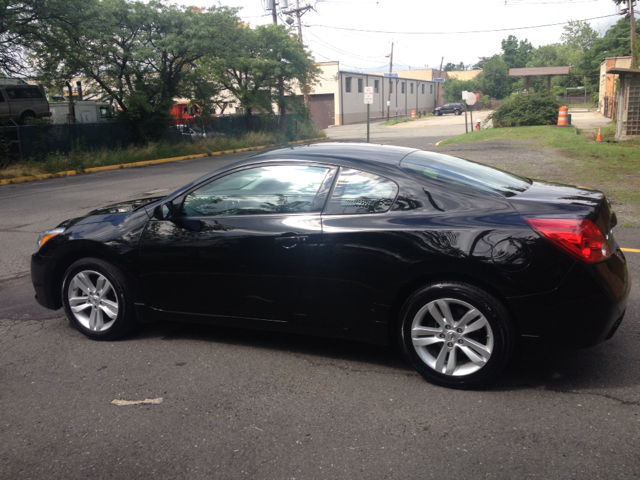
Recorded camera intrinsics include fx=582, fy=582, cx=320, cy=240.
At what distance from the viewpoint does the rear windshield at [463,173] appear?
4.02 meters

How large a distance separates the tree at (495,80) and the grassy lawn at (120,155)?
6575 centimetres

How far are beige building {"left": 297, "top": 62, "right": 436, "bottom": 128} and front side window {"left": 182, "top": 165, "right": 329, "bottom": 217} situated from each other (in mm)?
53371

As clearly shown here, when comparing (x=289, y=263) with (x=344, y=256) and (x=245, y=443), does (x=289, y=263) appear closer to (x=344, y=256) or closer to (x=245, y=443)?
(x=344, y=256)

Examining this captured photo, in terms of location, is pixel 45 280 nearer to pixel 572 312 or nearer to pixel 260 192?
pixel 260 192

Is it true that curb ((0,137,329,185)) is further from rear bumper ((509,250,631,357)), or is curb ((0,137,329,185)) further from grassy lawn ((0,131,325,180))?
rear bumper ((509,250,631,357))

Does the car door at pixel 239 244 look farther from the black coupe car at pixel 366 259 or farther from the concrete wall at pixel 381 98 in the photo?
the concrete wall at pixel 381 98

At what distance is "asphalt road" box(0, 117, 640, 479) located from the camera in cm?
299

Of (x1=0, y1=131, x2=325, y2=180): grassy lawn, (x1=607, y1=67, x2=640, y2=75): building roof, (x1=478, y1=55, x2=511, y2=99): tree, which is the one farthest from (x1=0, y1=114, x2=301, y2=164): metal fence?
(x1=478, y1=55, x2=511, y2=99): tree

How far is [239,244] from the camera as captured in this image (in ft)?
13.8

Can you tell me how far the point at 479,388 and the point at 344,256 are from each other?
3.95 ft

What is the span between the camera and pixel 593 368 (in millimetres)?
3928

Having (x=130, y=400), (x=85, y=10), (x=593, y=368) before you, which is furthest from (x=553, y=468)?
(x=85, y=10)

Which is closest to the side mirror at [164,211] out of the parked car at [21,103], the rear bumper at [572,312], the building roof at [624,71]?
the rear bumper at [572,312]

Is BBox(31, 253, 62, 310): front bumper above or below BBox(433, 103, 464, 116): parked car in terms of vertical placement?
below
